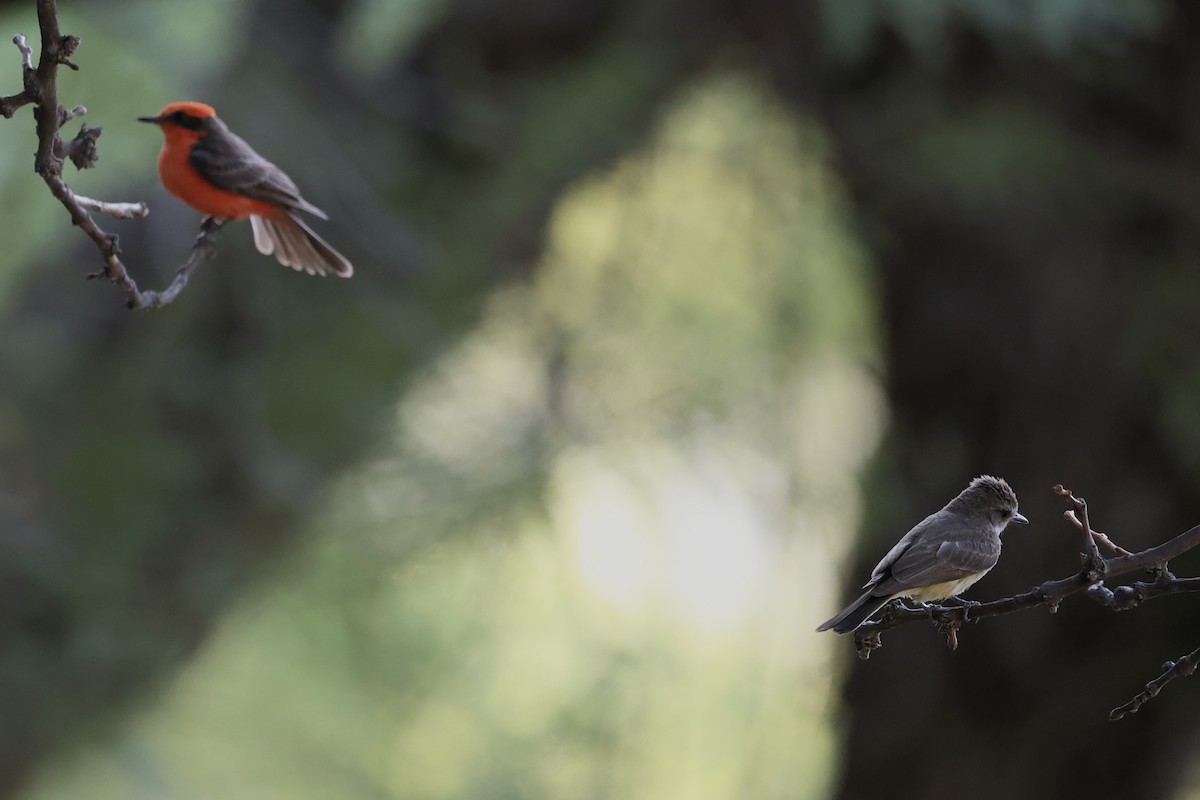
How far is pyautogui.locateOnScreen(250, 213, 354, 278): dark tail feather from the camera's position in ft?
3.44

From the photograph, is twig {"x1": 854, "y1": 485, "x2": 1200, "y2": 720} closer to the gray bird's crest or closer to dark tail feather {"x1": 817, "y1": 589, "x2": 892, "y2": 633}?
dark tail feather {"x1": 817, "y1": 589, "x2": 892, "y2": 633}

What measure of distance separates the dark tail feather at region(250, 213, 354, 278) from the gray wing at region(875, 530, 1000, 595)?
469 mm

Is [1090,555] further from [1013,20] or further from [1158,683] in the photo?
[1013,20]

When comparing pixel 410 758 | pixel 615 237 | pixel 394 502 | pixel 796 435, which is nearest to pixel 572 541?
pixel 394 502

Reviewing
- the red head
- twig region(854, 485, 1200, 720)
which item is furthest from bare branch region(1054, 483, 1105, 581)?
the red head

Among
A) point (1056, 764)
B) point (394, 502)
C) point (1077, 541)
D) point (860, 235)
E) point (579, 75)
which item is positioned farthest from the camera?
point (394, 502)

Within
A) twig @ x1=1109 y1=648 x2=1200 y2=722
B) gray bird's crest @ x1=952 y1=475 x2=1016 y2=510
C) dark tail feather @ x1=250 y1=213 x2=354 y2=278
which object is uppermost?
dark tail feather @ x1=250 y1=213 x2=354 y2=278

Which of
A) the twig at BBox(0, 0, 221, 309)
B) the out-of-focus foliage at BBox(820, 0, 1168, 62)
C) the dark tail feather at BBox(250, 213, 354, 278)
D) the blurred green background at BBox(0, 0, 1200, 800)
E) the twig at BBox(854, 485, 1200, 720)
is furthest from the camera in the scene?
the blurred green background at BBox(0, 0, 1200, 800)

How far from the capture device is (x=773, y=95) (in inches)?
192

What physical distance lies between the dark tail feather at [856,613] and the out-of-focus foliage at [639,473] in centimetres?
269

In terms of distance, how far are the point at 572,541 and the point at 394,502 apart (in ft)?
2.44

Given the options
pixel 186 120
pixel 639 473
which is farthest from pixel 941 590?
pixel 639 473

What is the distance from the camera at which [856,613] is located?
2.39 ft

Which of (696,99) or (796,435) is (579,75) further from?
(796,435)
